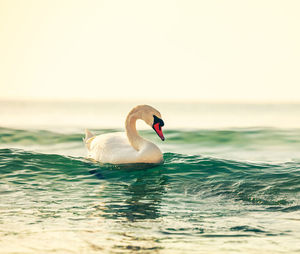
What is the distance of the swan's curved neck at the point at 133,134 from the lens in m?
12.5

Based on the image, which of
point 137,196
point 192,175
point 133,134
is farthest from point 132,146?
point 137,196

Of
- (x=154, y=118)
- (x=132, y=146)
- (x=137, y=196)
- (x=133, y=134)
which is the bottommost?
(x=137, y=196)

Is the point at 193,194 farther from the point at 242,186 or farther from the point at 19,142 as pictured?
the point at 19,142

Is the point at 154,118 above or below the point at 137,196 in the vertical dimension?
above

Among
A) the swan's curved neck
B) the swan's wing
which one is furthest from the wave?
the swan's curved neck

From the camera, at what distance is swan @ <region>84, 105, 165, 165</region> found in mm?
12086

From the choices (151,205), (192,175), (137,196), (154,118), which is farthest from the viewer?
(154,118)

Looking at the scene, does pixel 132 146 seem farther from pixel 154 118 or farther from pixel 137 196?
pixel 137 196

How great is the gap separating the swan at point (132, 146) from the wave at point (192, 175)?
0.24 meters

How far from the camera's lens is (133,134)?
496 inches

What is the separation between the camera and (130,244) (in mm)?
6531

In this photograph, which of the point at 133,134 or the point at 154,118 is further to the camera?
the point at 133,134

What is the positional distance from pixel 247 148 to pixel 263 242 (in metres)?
10.8

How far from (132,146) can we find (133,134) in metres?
0.28
